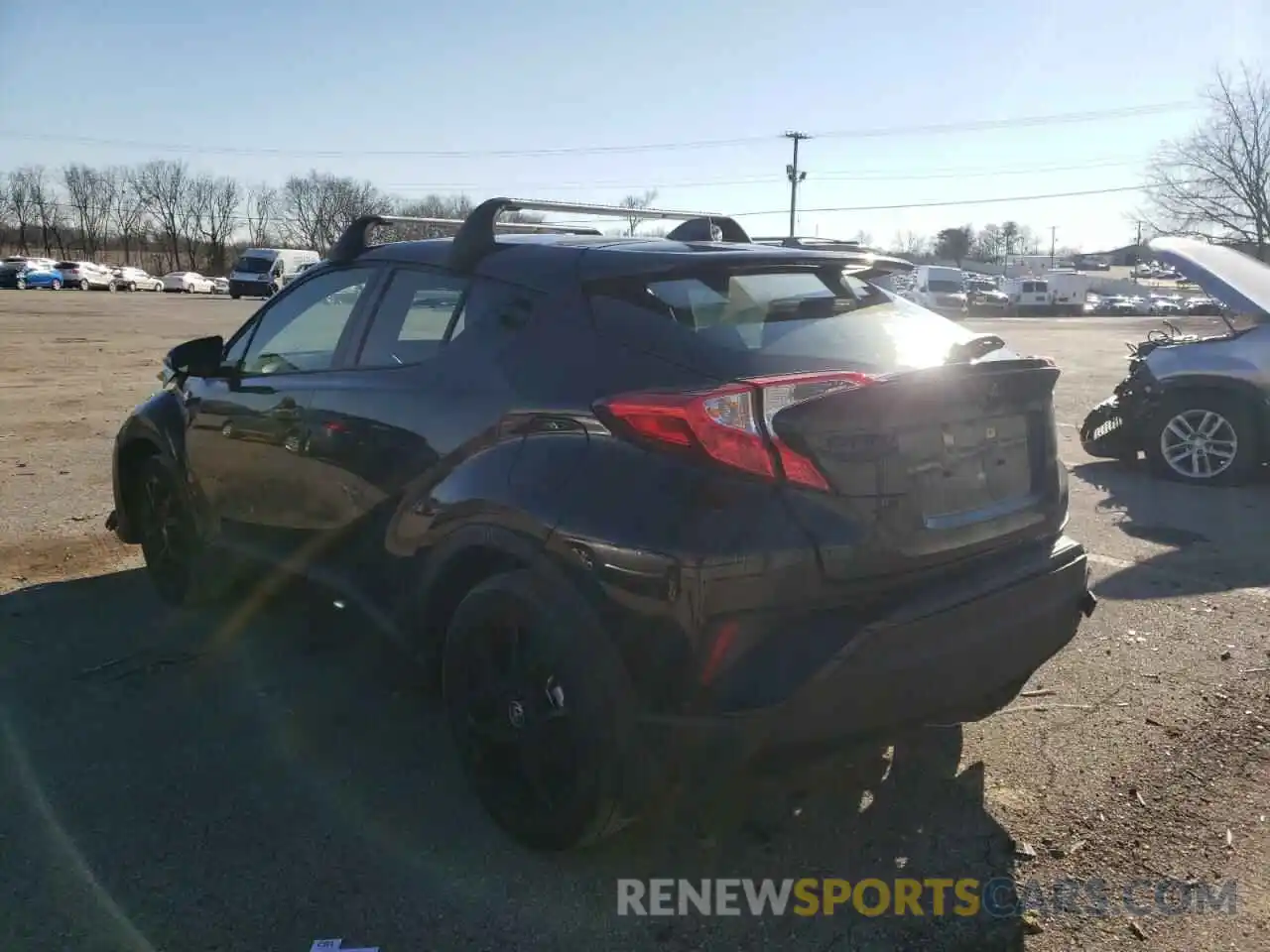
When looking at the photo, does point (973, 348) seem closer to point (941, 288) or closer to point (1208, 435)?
point (1208, 435)

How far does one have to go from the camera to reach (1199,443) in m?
8.25

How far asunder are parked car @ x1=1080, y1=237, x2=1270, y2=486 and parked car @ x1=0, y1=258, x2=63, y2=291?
60123mm

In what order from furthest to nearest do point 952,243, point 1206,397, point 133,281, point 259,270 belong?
point 952,243, point 133,281, point 259,270, point 1206,397

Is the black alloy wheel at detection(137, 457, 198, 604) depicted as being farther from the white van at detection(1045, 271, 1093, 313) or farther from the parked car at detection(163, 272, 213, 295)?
the parked car at detection(163, 272, 213, 295)

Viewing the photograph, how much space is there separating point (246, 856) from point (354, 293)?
2.04 metres

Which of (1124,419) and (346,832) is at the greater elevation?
(1124,419)

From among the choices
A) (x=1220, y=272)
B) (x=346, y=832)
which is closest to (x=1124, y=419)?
(x=1220, y=272)

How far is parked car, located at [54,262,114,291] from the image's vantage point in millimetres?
60594

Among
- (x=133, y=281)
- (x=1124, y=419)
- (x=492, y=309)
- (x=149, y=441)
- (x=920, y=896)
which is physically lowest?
(x=920, y=896)

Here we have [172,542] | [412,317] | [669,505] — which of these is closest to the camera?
[669,505]

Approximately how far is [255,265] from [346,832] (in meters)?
52.3

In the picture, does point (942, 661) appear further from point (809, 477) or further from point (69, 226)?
point (69, 226)

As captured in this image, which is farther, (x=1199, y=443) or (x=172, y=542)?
(x=1199, y=443)

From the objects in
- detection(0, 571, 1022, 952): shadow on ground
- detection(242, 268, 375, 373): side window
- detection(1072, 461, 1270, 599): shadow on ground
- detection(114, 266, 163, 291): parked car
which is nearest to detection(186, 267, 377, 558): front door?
detection(242, 268, 375, 373): side window
